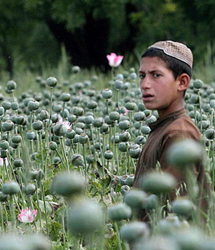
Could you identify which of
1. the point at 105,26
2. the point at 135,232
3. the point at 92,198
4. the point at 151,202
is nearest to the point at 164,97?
the point at 92,198

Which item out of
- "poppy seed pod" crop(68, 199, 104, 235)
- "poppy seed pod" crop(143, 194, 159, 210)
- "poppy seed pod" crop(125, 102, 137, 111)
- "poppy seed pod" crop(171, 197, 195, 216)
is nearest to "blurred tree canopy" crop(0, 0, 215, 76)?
"poppy seed pod" crop(125, 102, 137, 111)

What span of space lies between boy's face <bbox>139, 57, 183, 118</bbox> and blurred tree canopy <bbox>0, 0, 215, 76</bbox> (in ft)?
26.8

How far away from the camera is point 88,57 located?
40.0ft

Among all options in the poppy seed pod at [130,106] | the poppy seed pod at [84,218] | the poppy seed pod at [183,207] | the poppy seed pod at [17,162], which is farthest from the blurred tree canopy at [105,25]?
the poppy seed pod at [84,218]

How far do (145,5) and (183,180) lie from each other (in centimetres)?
1003

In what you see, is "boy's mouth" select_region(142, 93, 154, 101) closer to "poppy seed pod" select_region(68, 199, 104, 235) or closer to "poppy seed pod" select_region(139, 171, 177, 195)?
"poppy seed pod" select_region(139, 171, 177, 195)

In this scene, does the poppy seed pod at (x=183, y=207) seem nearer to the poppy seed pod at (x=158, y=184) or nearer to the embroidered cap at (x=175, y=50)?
the poppy seed pod at (x=158, y=184)

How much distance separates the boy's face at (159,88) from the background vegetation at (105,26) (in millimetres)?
7983

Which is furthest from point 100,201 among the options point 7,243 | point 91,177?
point 7,243

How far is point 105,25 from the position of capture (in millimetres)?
12211

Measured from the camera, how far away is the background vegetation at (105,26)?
11.1 meters

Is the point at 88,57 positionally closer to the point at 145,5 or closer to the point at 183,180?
the point at 145,5

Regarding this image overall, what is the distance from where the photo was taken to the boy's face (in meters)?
2.51

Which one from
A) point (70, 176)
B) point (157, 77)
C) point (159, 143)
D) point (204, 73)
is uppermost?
point (204, 73)
